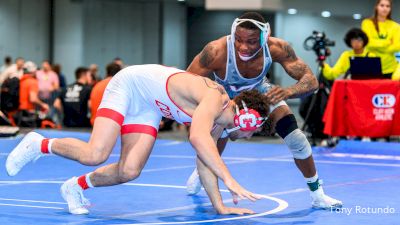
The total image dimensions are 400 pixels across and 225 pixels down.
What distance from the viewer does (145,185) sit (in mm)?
8031

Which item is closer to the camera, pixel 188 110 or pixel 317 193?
pixel 188 110

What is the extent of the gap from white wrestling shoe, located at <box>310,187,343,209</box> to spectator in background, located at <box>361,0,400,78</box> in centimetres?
548

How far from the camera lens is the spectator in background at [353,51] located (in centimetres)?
1180

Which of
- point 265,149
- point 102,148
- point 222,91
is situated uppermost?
point 222,91

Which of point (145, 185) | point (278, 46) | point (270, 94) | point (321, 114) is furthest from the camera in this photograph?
point (321, 114)

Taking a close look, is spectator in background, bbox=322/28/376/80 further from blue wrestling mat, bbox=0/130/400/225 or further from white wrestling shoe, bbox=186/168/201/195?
white wrestling shoe, bbox=186/168/201/195

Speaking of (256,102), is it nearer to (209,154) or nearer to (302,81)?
(209,154)

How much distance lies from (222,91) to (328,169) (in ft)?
12.7

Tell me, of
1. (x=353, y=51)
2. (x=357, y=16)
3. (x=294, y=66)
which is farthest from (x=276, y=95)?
(x=357, y=16)

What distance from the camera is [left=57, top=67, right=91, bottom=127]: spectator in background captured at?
16266 millimetres

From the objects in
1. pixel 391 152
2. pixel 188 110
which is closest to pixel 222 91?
pixel 188 110

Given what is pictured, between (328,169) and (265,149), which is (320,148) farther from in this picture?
(328,169)

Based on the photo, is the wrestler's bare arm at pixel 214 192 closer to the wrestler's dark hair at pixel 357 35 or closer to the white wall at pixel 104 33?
the wrestler's dark hair at pixel 357 35

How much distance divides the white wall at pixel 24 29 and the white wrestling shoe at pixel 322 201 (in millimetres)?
20616
